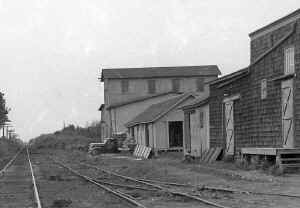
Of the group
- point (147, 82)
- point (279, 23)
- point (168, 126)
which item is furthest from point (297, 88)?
point (147, 82)

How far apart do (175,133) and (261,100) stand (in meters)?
22.2

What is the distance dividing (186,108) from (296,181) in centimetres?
1964

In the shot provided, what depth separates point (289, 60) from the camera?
75.8 ft

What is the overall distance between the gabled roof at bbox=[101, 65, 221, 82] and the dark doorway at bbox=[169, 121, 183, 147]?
25816mm

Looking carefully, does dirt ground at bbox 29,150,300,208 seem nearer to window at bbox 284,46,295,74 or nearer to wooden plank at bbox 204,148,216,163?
window at bbox 284,46,295,74

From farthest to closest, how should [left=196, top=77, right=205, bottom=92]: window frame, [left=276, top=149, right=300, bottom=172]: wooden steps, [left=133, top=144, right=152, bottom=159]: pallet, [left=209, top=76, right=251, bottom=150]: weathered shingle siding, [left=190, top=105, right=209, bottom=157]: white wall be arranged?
[left=196, top=77, right=205, bottom=92]: window frame
[left=133, top=144, right=152, bottom=159]: pallet
[left=190, top=105, right=209, bottom=157]: white wall
[left=209, top=76, right=251, bottom=150]: weathered shingle siding
[left=276, top=149, right=300, bottom=172]: wooden steps

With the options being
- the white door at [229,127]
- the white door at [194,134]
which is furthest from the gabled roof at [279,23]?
the white door at [194,134]

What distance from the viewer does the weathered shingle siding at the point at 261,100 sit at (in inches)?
923

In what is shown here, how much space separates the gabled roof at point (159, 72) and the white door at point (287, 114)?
4988 cm

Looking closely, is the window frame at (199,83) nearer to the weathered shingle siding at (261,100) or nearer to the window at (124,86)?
the window at (124,86)

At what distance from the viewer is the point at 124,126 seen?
64188 mm

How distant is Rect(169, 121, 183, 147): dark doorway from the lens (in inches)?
1859

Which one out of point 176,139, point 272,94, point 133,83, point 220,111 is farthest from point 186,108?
point 133,83

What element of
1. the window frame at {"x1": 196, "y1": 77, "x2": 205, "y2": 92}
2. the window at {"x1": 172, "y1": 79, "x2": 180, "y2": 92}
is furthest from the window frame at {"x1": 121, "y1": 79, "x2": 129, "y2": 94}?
the window frame at {"x1": 196, "y1": 77, "x2": 205, "y2": 92}
